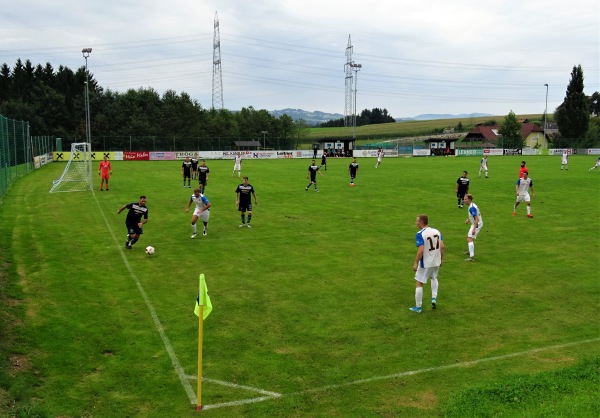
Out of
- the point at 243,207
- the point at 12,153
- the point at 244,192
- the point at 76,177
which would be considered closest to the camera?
the point at 244,192

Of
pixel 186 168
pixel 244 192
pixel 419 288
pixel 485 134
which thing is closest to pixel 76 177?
pixel 186 168

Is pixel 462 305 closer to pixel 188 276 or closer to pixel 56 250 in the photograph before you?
pixel 188 276

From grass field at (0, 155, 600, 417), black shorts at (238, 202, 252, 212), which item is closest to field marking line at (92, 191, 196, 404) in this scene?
grass field at (0, 155, 600, 417)

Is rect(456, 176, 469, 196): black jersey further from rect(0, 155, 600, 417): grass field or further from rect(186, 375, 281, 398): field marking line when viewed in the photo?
rect(186, 375, 281, 398): field marking line

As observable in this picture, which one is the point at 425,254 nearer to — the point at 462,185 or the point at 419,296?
the point at 419,296

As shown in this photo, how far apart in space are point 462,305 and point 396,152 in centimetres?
7361

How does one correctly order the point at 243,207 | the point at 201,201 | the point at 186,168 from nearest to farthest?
1. the point at 201,201
2. the point at 243,207
3. the point at 186,168

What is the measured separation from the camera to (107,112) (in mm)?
87688

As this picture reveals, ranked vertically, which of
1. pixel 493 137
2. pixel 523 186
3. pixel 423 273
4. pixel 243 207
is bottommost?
pixel 423 273

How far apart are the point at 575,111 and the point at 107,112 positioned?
283ft

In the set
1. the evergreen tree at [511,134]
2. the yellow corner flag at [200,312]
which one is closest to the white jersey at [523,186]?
the yellow corner flag at [200,312]

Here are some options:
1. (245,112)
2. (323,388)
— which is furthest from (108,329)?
(245,112)

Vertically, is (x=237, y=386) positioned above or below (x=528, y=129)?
below

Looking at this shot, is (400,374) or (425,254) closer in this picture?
(400,374)
